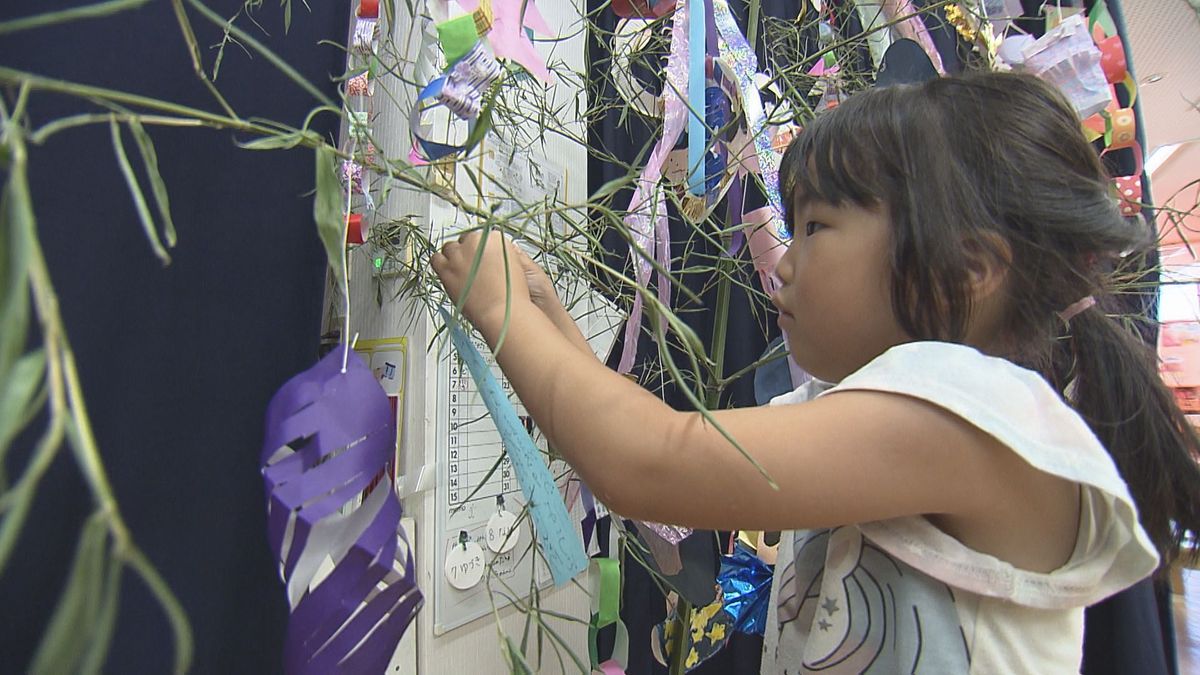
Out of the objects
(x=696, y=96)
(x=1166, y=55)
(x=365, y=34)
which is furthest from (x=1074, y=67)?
(x=1166, y=55)

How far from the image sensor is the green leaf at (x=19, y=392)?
11 cm

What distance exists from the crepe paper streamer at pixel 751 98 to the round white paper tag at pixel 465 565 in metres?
0.55

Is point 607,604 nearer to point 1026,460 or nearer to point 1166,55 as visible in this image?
point 1026,460

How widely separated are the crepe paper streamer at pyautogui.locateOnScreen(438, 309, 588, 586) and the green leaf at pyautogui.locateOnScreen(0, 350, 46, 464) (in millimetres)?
222

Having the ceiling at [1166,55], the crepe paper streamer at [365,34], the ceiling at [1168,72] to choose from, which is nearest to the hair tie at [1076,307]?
the crepe paper streamer at [365,34]

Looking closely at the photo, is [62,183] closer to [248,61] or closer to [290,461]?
[248,61]

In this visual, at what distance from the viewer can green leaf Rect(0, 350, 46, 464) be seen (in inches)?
4.3

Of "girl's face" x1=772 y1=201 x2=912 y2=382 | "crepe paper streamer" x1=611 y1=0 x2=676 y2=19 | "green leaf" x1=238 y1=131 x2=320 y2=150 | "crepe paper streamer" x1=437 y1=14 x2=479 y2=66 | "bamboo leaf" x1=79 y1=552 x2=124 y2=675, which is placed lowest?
"girl's face" x1=772 y1=201 x2=912 y2=382

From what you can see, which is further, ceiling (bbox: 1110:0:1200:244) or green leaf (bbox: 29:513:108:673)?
ceiling (bbox: 1110:0:1200:244)

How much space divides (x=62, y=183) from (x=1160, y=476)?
0.89 metres

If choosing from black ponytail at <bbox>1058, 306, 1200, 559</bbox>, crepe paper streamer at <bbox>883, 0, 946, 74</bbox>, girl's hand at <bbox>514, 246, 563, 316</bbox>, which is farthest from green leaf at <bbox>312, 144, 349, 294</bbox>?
crepe paper streamer at <bbox>883, 0, 946, 74</bbox>

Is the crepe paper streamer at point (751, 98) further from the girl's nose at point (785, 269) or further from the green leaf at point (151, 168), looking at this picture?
the green leaf at point (151, 168)

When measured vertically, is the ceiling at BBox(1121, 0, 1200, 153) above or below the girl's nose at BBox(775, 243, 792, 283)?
above

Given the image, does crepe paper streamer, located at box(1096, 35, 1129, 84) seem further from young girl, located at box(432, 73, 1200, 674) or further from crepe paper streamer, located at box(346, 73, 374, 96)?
crepe paper streamer, located at box(346, 73, 374, 96)
